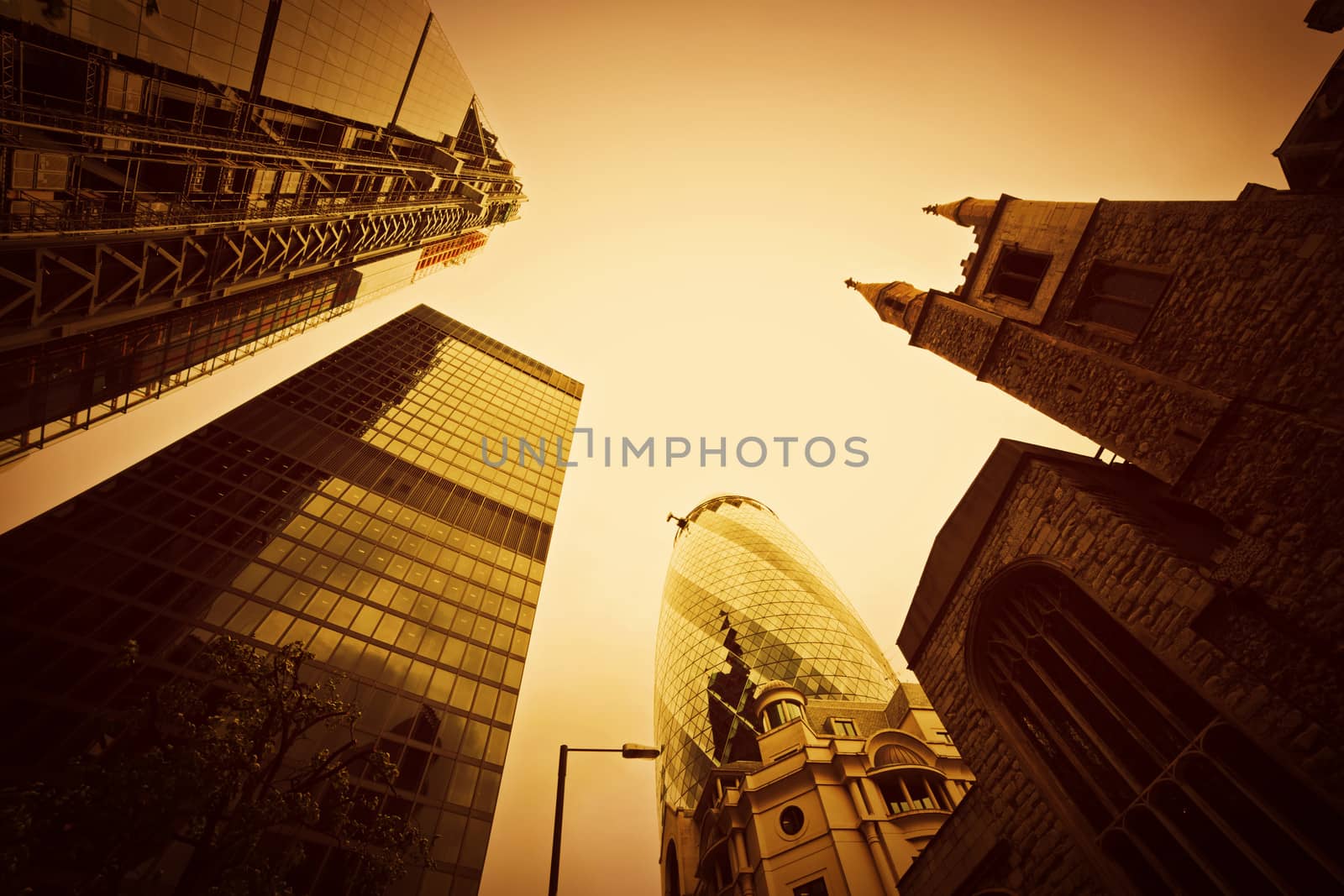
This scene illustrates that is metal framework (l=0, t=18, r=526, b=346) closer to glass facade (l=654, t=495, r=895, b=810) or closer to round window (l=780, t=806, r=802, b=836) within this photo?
round window (l=780, t=806, r=802, b=836)

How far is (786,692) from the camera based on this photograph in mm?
32500

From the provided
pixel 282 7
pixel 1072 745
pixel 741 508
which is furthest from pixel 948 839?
pixel 741 508

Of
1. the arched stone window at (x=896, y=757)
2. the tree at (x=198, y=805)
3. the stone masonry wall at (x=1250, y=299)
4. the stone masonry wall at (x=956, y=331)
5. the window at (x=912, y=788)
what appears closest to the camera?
the stone masonry wall at (x=1250, y=299)

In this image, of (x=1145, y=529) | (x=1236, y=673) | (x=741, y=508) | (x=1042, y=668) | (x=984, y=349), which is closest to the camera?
(x=1236, y=673)

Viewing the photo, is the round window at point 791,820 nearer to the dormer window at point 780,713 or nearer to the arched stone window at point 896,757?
the arched stone window at point 896,757

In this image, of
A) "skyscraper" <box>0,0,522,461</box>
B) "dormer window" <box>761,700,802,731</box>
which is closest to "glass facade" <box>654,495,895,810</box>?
"dormer window" <box>761,700,802,731</box>

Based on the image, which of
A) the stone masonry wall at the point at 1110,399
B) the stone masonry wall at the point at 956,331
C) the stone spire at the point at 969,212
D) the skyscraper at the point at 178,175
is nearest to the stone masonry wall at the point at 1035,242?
the stone masonry wall at the point at 956,331

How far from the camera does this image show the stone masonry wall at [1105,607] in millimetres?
6625

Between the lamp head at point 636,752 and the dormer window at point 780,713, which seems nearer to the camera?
the lamp head at point 636,752

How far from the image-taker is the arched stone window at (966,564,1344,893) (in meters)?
6.51

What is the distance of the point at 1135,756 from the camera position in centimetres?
855

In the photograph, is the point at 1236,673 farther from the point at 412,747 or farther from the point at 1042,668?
the point at 412,747

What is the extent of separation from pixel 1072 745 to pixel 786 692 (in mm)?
25185

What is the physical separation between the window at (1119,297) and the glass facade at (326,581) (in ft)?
79.5
